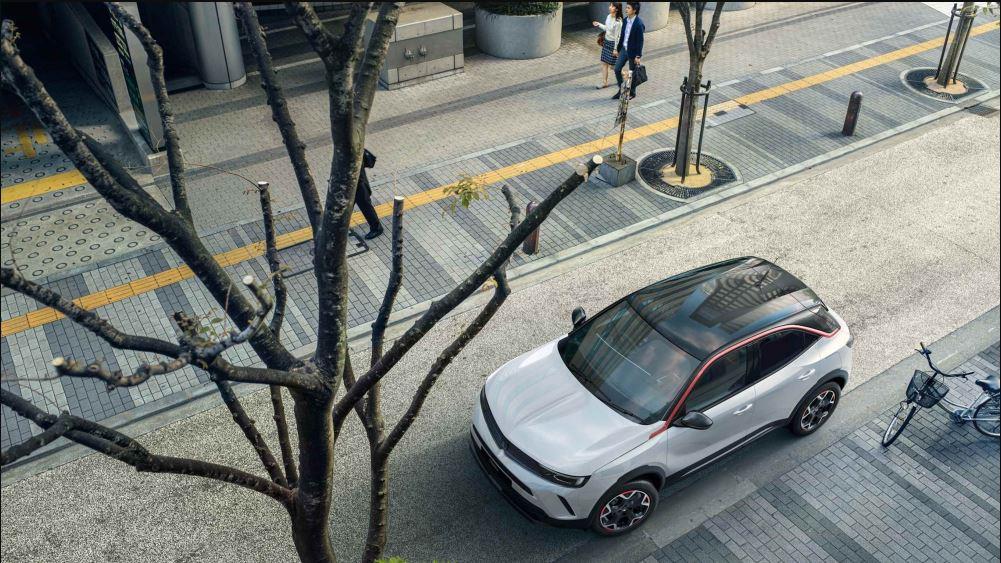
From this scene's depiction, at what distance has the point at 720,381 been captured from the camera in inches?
305

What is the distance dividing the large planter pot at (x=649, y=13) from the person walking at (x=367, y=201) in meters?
8.63

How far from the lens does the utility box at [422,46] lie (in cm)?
1496

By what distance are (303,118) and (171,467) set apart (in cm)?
1074

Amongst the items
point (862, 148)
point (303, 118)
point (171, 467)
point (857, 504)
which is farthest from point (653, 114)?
point (171, 467)

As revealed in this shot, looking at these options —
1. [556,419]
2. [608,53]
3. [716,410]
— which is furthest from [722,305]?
[608,53]

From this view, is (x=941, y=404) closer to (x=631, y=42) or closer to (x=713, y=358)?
(x=713, y=358)

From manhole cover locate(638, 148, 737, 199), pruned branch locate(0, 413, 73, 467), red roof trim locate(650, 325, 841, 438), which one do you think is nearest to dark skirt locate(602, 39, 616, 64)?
manhole cover locate(638, 148, 737, 199)

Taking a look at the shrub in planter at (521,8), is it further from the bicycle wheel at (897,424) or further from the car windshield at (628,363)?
the bicycle wheel at (897,424)

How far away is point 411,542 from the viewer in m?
7.59

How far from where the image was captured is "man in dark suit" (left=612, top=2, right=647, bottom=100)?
14.0 metres

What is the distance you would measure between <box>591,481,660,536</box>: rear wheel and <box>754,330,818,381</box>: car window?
1459 millimetres

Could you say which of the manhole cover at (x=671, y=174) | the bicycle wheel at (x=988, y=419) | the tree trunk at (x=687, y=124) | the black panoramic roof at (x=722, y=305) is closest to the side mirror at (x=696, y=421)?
the black panoramic roof at (x=722, y=305)

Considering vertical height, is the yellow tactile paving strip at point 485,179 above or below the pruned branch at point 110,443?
below

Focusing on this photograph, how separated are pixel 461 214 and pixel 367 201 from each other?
156 centimetres
